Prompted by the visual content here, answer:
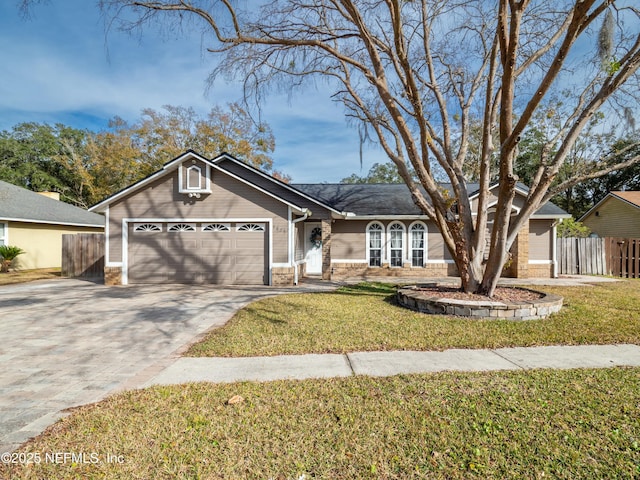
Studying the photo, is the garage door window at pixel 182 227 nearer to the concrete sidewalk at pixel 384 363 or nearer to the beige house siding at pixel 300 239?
the beige house siding at pixel 300 239

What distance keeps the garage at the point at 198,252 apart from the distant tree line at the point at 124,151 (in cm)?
1564

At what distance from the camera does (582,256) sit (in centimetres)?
1617

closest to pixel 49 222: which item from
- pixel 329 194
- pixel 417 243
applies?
pixel 329 194

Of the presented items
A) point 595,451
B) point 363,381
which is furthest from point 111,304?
point 595,451

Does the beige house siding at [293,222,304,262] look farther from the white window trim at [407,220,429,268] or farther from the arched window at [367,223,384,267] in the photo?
the white window trim at [407,220,429,268]

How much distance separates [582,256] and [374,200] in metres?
9.99

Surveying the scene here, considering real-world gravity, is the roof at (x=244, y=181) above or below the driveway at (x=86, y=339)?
above

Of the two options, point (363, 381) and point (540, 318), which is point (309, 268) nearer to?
point (540, 318)

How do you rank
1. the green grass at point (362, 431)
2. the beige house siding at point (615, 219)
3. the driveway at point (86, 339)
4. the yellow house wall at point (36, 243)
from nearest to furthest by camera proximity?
1. the green grass at point (362, 431)
2. the driveway at point (86, 339)
3. the yellow house wall at point (36, 243)
4. the beige house siding at point (615, 219)

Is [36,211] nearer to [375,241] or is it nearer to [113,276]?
[113,276]

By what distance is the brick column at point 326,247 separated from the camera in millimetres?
13875

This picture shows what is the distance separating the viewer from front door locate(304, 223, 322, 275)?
15672mm

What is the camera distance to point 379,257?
616 inches

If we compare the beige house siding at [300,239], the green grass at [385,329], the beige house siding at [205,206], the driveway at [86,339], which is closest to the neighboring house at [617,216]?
the green grass at [385,329]
